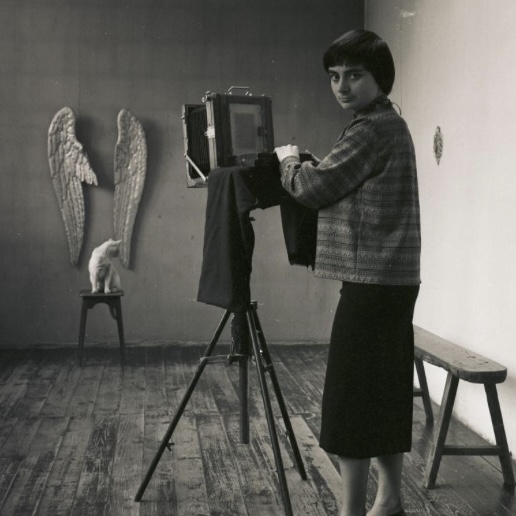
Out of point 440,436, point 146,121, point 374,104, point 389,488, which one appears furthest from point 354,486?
point 146,121

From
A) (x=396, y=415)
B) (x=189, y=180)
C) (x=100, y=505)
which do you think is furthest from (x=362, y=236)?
(x=100, y=505)

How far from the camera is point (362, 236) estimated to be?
207 centimetres

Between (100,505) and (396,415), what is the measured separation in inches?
46.7

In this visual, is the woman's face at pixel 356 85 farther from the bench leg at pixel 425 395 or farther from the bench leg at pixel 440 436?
the bench leg at pixel 425 395

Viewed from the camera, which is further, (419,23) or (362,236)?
(419,23)

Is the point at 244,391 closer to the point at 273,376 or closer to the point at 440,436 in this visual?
the point at 273,376

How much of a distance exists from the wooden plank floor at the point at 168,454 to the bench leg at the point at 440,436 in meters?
0.06

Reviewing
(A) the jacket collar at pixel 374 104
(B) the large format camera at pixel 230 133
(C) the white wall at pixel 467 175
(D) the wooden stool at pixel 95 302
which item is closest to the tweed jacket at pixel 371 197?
(A) the jacket collar at pixel 374 104

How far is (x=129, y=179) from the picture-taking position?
18.4 ft

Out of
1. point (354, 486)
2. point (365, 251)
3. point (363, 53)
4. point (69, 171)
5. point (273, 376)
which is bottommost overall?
point (354, 486)

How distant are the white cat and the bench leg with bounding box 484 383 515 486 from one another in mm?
2832

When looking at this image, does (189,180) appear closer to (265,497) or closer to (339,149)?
(339,149)

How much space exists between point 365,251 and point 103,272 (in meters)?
3.30

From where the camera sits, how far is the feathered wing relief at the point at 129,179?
18.2 feet
